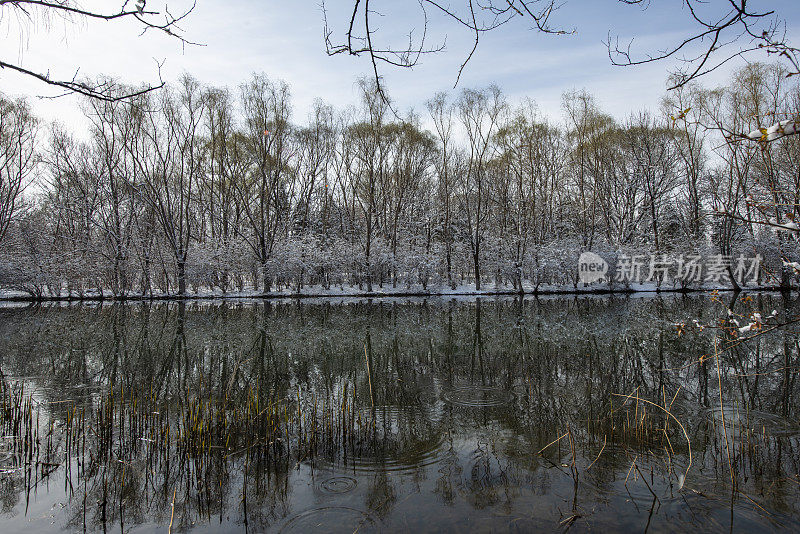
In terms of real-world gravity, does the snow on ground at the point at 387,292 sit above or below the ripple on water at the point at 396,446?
above

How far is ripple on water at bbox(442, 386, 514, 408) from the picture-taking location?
20.6ft

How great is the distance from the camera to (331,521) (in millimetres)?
3418

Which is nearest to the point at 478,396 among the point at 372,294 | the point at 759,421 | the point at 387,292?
the point at 759,421

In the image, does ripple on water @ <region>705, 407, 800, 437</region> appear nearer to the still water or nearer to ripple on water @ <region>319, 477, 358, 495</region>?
the still water

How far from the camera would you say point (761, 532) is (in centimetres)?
320

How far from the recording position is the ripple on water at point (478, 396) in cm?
627

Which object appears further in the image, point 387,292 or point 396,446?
point 387,292

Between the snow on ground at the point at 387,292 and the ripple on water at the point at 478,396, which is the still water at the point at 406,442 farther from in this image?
the snow on ground at the point at 387,292

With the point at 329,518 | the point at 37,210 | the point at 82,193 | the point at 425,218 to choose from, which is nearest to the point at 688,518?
the point at 329,518

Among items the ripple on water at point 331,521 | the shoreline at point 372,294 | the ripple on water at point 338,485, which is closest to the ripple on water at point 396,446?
the ripple on water at point 338,485

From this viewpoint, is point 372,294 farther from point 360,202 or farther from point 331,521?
point 331,521

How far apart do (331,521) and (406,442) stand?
1.59m

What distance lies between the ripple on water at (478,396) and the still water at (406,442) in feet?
0.14

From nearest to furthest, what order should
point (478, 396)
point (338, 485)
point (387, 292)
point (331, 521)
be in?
point (331, 521) → point (338, 485) → point (478, 396) → point (387, 292)
